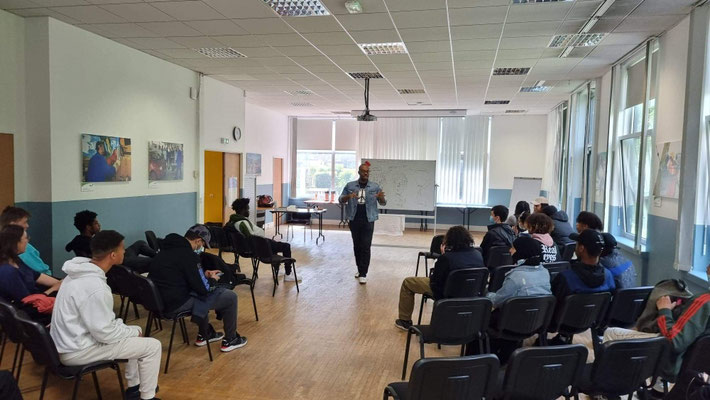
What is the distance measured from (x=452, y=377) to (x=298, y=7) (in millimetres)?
4154

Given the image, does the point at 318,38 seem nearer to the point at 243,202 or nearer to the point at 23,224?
the point at 243,202

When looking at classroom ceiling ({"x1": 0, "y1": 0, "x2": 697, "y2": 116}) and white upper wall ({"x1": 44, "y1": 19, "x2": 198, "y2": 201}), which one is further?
white upper wall ({"x1": 44, "y1": 19, "x2": 198, "y2": 201})

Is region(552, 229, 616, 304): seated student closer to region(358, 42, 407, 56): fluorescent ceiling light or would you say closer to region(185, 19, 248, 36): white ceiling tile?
region(358, 42, 407, 56): fluorescent ceiling light

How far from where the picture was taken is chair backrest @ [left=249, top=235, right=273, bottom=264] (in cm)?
553

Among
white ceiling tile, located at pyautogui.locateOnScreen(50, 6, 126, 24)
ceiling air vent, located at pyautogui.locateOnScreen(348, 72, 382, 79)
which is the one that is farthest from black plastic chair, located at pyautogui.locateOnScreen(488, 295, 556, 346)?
ceiling air vent, located at pyautogui.locateOnScreen(348, 72, 382, 79)

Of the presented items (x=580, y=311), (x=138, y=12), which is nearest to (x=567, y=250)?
(x=580, y=311)

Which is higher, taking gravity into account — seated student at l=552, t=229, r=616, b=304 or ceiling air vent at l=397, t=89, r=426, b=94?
ceiling air vent at l=397, t=89, r=426, b=94

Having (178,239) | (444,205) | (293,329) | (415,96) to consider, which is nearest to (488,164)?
(444,205)

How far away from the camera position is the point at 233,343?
13.2 ft

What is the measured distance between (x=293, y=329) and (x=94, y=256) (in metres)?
2.33

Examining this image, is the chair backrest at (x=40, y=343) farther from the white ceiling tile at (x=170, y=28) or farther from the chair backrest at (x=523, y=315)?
the white ceiling tile at (x=170, y=28)

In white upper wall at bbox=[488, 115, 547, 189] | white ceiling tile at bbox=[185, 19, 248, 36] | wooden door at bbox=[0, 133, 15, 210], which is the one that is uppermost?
white ceiling tile at bbox=[185, 19, 248, 36]

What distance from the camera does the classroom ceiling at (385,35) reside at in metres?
4.66

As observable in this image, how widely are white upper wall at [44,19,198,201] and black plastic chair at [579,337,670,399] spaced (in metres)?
5.85
